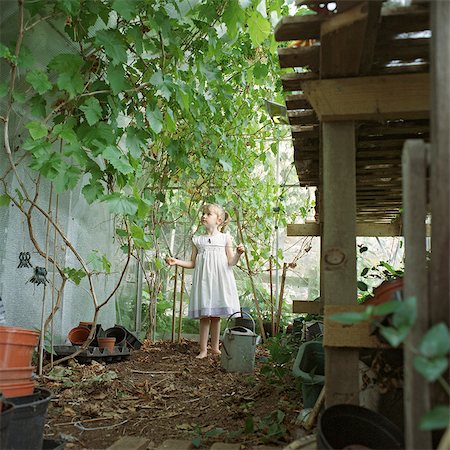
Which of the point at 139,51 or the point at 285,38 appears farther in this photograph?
the point at 139,51

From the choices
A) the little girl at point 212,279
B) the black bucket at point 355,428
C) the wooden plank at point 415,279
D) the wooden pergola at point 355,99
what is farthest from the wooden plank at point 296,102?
the little girl at point 212,279

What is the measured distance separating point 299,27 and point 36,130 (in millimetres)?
1526

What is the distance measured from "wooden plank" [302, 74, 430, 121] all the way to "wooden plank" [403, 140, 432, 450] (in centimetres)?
64

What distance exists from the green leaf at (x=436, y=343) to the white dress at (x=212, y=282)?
149 inches

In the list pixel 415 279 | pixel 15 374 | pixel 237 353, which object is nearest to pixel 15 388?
pixel 15 374

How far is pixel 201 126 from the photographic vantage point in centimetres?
460

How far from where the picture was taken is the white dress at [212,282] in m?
4.82

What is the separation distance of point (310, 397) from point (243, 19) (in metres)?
2.38

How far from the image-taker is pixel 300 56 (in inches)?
77.9

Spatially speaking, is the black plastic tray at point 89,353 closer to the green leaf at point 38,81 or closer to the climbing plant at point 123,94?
the climbing plant at point 123,94

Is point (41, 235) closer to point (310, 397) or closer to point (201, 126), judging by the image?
point (201, 126)

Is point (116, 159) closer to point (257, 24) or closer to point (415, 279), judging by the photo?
point (257, 24)

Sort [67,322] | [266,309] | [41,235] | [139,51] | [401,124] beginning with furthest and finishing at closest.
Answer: [266,309]
[67,322]
[41,235]
[139,51]
[401,124]

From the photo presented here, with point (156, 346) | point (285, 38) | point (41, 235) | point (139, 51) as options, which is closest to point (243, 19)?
point (139, 51)
